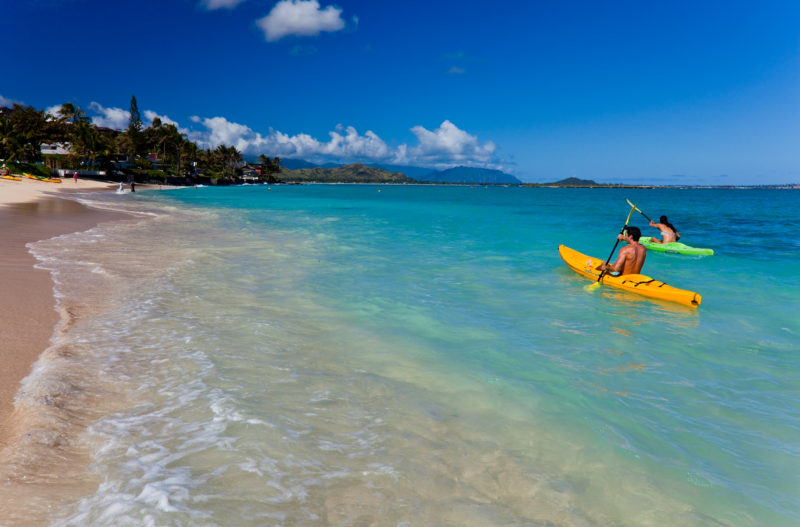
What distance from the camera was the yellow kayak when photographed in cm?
980

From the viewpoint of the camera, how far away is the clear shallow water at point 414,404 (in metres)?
3.40

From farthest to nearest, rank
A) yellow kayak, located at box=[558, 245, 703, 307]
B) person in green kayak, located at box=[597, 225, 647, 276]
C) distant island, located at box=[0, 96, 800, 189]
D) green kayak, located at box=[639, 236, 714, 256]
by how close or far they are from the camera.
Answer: distant island, located at box=[0, 96, 800, 189] → green kayak, located at box=[639, 236, 714, 256] → person in green kayak, located at box=[597, 225, 647, 276] → yellow kayak, located at box=[558, 245, 703, 307]

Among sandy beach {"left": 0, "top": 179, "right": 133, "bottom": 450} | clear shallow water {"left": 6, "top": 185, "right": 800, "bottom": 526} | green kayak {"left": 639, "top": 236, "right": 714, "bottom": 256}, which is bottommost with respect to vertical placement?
clear shallow water {"left": 6, "top": 185, "right": 800, "bottom": 526}

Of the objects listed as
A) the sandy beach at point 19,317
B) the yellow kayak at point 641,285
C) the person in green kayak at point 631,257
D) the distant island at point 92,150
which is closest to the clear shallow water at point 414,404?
the sandy beach at point 19,317

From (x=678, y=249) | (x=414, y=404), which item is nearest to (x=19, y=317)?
(x=414, y=404)

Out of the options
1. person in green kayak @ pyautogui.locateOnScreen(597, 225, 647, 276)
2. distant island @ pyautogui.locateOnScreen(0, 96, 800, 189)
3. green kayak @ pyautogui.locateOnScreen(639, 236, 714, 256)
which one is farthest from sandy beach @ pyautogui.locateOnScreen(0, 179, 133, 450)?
distant island @ pyautogui.locateOnScreen(0, 96, 800, 189)

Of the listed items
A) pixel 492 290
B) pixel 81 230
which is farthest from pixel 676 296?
pixel 81 230

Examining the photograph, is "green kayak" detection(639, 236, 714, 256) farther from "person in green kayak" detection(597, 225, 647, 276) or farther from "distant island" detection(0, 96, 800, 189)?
"distant island" detection(0, 96, 800, 189)

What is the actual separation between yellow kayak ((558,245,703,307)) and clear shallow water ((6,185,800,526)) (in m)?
0.33

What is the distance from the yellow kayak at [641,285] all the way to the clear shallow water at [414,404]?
0.33m

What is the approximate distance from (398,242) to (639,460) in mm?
17157

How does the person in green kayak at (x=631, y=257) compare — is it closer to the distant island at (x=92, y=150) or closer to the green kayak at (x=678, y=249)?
the green kayak at (x=678, y=249)

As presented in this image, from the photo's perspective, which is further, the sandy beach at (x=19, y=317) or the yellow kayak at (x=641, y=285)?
the yellow kayak at (x=641, y=285)

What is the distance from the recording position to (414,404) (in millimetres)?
4965
